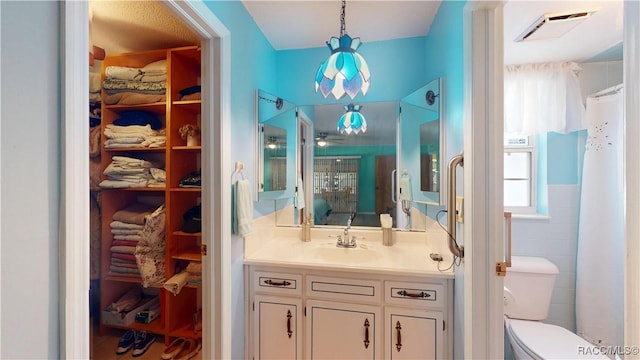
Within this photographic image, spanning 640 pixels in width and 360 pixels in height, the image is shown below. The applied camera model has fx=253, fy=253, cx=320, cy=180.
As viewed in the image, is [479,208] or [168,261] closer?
[479,208]

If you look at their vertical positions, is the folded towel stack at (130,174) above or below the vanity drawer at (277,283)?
above

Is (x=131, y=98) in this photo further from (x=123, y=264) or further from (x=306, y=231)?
(x=306, y=231)

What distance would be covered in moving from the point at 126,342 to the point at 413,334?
2.02m

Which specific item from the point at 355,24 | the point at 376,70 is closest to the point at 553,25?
the point at 376,70

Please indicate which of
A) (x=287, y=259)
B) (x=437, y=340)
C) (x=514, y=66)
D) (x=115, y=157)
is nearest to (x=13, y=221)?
(x=287, y=259)

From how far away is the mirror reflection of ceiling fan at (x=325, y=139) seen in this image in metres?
2.05

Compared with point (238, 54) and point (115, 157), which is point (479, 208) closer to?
point (238, 54)

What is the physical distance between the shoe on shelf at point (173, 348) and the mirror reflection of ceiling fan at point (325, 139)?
1.79 metres

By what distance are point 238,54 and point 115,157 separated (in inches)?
47.1

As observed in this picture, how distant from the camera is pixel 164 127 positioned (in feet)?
6.34

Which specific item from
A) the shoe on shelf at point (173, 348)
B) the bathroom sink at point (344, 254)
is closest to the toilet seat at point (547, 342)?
the bathroom sink at point (344, 254)

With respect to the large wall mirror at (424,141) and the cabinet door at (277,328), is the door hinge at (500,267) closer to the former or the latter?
the large wall mirror at (424,141)

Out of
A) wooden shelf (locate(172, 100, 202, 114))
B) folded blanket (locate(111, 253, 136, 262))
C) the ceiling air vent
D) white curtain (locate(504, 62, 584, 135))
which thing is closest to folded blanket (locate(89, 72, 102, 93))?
A: wooden shelf (locate(172, 100, 202, 114))

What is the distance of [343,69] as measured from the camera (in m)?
1.28
